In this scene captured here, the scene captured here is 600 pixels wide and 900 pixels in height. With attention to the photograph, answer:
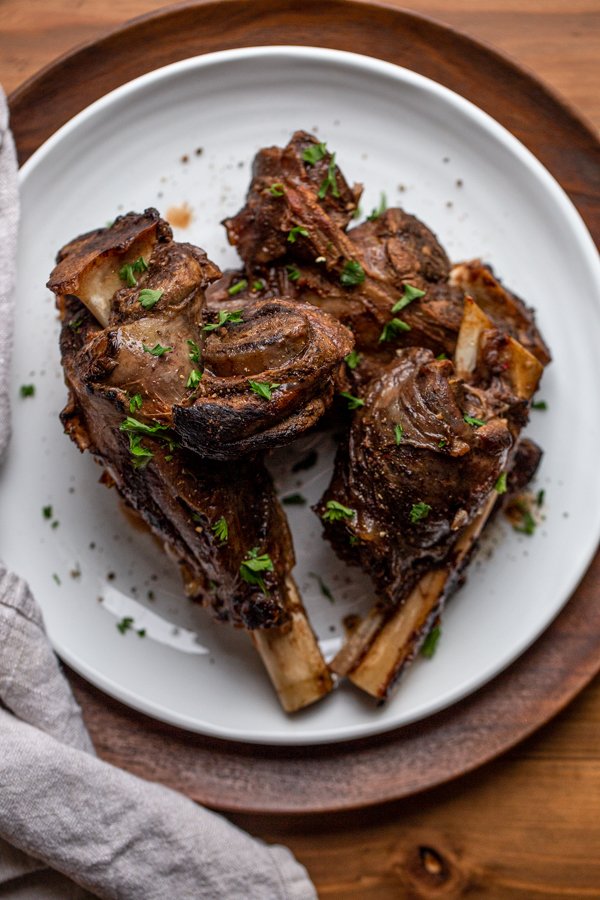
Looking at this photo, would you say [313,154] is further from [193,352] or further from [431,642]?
[431,642]

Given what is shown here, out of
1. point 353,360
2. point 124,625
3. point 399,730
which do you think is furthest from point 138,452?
point 399,730

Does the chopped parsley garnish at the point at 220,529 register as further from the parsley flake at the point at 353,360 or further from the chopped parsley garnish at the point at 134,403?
the parsley flake at the point at 353,360

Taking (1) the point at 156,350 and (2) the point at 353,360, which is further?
(2) the point at 353,360

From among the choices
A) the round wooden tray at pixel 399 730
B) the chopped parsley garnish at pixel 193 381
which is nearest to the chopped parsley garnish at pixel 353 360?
the chopped parsley garnish at pixel 193 381

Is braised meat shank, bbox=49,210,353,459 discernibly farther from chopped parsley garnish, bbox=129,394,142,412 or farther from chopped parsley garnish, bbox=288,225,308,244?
chopped parsley garnish, bbox=288,225,308,244

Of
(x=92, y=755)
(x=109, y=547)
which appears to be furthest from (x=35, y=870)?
(x=109, y=547)

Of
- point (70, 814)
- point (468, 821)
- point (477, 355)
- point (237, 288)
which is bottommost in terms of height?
point (468, 821)
